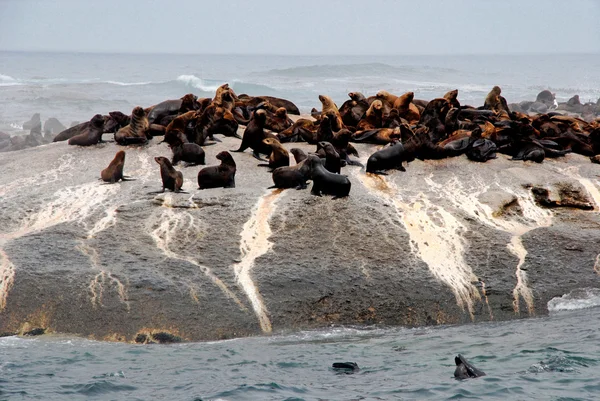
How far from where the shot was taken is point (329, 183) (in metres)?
10.8

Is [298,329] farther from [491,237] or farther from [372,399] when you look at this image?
[491,237]

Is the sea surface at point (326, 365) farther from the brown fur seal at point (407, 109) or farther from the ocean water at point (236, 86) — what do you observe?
the ocean water at point (236, 86)

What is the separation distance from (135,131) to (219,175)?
3009 mm

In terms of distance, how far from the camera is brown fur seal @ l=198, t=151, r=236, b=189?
11.4 m

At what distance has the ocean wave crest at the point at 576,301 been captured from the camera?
9.87m

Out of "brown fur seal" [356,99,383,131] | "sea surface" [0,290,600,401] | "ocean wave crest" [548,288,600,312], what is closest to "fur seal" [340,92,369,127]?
"brown fur seal" [356,99,383,131]

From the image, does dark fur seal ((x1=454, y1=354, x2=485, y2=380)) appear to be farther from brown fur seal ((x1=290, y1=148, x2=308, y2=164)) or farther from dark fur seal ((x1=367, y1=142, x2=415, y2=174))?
brown fur seal ((x1=290, y1=148, x2=308, y2=164))

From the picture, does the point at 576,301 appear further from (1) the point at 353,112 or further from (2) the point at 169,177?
(1) the point at 353,112

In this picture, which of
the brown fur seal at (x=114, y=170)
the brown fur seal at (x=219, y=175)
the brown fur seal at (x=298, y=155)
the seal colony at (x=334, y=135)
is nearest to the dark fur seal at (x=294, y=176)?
the seal colony at (x=334, y=135)

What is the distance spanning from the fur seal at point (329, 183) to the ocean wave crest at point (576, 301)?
2913mm

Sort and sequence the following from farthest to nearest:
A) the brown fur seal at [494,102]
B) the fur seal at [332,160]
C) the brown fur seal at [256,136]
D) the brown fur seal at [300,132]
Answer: the brown fur seal at [494,102] → the brown fur seal at [300,132] → the brown fur seal at [256,136] → the fur seal at [332,160]

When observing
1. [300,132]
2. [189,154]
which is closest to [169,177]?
[189,154]

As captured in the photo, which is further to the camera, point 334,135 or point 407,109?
point 407,109

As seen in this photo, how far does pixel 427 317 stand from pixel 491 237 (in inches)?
65.3
